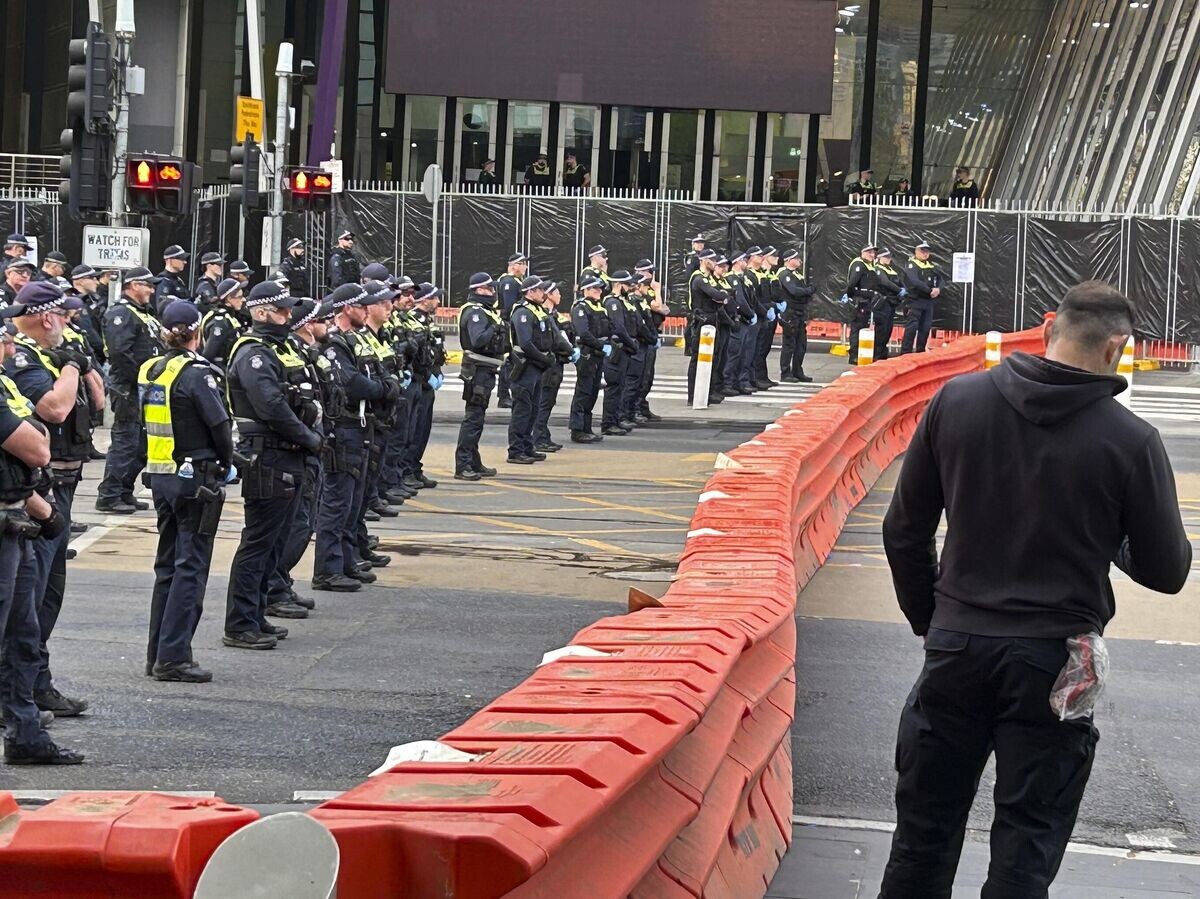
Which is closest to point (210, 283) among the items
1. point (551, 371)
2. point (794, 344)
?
point (551, 371)

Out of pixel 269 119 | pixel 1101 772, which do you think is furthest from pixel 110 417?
pixel 269 119

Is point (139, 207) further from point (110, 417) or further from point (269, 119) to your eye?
point (269, 119)

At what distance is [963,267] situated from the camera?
3400cm

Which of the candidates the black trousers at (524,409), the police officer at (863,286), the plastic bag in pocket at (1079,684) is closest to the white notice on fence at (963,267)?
the police officer at (863,286)

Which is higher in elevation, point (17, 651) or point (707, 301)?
point (707, 301)

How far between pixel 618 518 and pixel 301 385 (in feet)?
18.1

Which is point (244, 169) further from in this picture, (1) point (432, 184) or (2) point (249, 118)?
(1) point (432, 184)

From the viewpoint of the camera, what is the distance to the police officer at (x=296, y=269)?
31.7 meters

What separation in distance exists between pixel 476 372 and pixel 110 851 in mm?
15957

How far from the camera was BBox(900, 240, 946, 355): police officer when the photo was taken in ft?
102

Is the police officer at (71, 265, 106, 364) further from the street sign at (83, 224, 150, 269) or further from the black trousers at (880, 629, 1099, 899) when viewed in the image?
the black trousers at (880, 629, 1099, 899)

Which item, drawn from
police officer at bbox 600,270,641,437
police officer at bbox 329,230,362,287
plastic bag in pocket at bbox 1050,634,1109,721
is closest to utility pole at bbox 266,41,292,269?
police officer at bbox 329,230,362,287

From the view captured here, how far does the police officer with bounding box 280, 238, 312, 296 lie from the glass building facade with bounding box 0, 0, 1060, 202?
16312 mm

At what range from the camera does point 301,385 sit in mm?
11211
